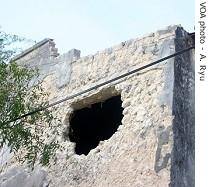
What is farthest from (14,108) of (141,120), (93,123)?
(93,123)

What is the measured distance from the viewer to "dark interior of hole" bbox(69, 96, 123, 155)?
355 inches

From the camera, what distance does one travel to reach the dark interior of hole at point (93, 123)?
902cm

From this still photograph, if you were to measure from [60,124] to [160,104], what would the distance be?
6.44 feet

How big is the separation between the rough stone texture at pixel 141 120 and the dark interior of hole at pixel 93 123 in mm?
499

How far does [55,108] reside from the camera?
871 cm

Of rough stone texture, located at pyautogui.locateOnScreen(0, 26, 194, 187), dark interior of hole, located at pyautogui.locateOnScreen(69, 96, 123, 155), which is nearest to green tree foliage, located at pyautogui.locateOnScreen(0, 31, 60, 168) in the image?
rough stone texture, located at pyautogui.locateOnScreen(0, 26, 194, 187)

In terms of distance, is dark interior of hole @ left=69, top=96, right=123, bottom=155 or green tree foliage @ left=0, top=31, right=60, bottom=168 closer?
green tree foliage @ left=0, top=31, right=60, bottom=168

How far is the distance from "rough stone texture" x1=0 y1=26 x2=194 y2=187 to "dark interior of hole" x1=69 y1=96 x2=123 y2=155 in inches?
19.6

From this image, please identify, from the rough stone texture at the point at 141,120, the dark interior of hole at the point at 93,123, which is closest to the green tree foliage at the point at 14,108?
the rough stone texture at the point at 141,120

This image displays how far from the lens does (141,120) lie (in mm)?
7262

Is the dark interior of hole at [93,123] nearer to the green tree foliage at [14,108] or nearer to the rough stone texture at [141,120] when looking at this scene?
the rough stone texture at [141,120]

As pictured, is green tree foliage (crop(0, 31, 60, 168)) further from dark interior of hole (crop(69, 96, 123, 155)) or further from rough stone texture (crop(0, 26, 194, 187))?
dark interior of hole (crop(69, 96, 123, 155))

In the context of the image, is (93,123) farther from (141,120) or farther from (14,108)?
(14,108)
